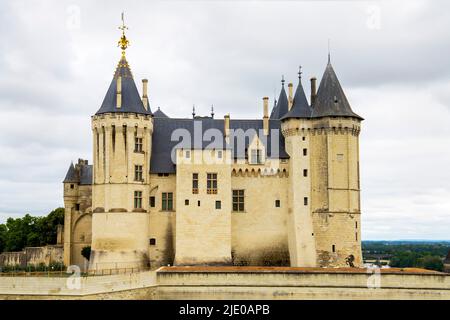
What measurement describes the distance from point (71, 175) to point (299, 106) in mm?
20876

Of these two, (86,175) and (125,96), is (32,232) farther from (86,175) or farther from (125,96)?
(125,96)

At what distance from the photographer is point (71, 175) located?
55.2m

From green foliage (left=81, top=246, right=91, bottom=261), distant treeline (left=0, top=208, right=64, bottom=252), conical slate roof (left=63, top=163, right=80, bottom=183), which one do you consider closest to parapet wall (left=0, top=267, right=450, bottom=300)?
green foliage (left=81, top=246, right=91, bottom=261)

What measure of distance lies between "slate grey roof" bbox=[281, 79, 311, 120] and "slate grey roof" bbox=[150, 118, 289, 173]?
2548 millimetres

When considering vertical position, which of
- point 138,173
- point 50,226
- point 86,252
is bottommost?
point 86,252

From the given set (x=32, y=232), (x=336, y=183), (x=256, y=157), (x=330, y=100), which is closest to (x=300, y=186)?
(x=336, y=183)

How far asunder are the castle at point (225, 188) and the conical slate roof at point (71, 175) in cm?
687

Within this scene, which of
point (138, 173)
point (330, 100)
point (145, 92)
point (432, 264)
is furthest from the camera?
point (432, 264)

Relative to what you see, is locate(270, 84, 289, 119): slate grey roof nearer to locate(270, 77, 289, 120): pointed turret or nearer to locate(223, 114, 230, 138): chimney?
locate(270, 77, 289, 120): pointed turret

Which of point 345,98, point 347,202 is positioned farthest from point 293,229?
point 345,98

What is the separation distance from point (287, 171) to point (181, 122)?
9.68m

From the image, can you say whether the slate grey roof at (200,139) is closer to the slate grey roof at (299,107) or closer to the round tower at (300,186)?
the round tower at (300,186)
